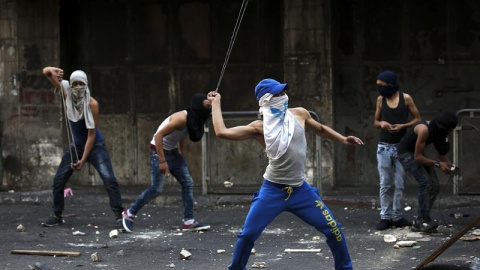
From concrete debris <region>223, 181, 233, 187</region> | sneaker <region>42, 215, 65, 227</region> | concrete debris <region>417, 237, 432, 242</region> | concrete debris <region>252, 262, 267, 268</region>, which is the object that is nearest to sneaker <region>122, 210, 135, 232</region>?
sneaker <region>42, 215, 65, 227</region>

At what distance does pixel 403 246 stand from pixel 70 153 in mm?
4225

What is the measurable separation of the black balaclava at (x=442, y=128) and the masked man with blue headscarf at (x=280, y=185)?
2.77 meters

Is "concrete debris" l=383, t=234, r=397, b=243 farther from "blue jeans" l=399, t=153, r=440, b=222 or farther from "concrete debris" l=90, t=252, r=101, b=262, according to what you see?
"concrete debris" l=90, t=252, r=101, b=262

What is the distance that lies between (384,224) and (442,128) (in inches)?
57.3

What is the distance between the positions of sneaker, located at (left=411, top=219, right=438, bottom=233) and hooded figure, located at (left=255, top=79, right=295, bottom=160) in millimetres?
3325

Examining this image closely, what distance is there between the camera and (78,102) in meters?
12.1

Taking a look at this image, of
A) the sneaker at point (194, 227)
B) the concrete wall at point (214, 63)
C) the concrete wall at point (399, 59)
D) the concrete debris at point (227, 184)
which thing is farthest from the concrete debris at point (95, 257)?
the concrete wall at point (399, 59)

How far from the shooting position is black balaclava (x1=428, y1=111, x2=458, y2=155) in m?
10.8

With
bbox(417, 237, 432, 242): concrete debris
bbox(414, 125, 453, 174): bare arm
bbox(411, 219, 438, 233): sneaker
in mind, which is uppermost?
bbox(414, 125, 453, 174): bare arm

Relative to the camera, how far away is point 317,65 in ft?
48.6

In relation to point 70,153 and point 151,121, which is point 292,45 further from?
point 70,153

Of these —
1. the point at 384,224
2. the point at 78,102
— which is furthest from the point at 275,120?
the point at 78,102

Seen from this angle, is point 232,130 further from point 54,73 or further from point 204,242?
point 54,73

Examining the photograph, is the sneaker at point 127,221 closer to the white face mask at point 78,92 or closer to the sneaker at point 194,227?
the sneaker at point 194,227
